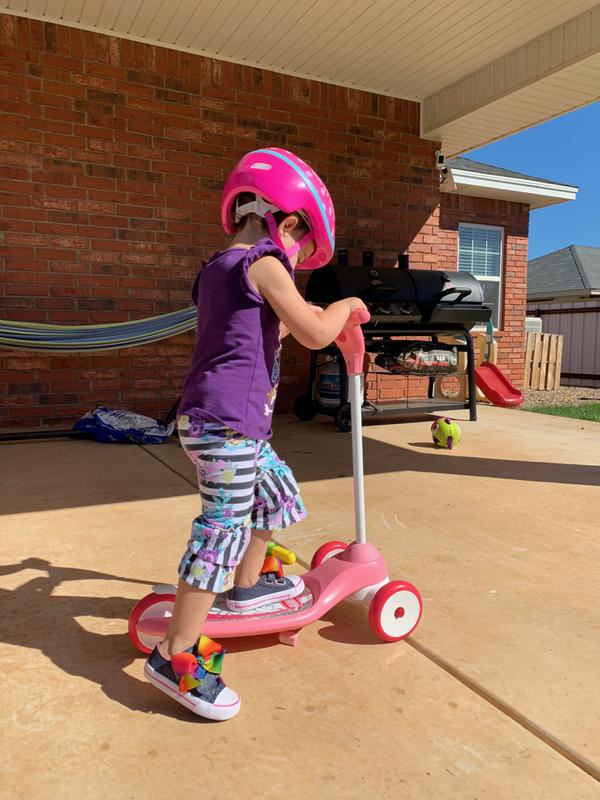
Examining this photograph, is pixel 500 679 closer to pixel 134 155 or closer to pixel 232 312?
pixel 232 312

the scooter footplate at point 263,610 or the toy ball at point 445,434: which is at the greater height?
the toy ball at point 445,434

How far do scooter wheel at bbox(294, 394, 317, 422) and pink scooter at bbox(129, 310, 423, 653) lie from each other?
3.95 m

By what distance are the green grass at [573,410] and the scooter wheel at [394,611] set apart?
20.1 feet

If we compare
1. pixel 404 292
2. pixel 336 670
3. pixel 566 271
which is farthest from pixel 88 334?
pixel 566 271

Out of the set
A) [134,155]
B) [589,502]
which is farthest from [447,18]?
[589,502]

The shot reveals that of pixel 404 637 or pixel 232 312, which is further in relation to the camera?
pixel 404 637

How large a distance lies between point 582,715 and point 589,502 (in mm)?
1950

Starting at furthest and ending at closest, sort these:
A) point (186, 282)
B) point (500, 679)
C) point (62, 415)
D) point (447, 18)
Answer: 1. point (186, 282)
2. point (62, 415)
3. point (447, 18)
4. point (500, 679)

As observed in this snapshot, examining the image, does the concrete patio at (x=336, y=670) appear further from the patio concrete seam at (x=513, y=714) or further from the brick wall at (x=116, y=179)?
the brick wall at (x=116, y=179)

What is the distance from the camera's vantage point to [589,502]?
3184 mm

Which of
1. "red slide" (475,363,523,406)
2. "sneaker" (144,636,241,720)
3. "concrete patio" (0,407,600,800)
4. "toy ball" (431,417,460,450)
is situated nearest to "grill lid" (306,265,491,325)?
"toy ball" (431,417,460,450)

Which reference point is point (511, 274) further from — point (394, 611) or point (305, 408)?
point (394, 611)

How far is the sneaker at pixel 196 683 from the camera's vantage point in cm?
139

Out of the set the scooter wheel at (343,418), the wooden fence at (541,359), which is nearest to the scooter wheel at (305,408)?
the scooter wheel at (343,418)
